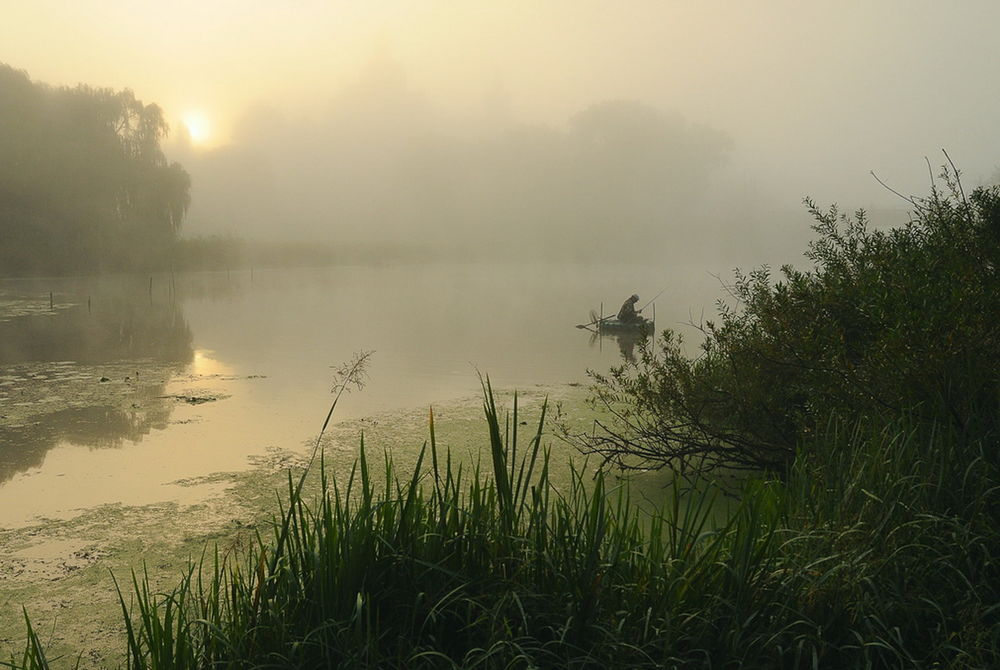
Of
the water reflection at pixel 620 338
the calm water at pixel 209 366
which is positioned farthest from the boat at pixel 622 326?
the calm water at pixel 209 366

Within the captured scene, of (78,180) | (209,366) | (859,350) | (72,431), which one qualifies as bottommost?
(72,431)

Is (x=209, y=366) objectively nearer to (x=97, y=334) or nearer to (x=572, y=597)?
(x=97, y=334)

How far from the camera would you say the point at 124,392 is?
362 inches

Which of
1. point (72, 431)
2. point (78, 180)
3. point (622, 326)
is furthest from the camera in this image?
point (78, 180)

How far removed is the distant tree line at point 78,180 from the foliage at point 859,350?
30.0 m

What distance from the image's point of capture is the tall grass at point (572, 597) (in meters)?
2.11

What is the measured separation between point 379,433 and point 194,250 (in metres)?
35.9

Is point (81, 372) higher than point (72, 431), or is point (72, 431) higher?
point (81, 372)

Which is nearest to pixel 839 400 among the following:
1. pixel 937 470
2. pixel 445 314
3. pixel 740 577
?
pixel 937 470

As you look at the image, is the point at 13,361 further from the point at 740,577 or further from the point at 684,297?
the point at 684,297

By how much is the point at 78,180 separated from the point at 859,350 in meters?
32.4

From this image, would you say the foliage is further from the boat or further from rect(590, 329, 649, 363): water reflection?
the boat

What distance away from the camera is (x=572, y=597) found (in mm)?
2219

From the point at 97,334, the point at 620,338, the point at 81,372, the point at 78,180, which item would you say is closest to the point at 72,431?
the point at 81,372
